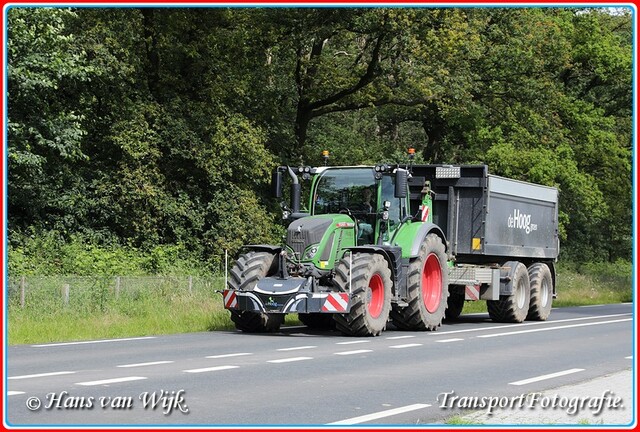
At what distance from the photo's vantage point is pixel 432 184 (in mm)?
26266

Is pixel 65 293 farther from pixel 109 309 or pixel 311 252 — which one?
pixel 311 252

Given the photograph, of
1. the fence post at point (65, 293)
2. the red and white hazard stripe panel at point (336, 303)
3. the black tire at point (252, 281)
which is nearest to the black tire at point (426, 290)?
the red and white hazard stripe panel at point (336, 303)

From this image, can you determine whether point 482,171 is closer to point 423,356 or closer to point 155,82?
point 423,356

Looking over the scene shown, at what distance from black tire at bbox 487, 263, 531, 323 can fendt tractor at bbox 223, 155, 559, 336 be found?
0.08 ft

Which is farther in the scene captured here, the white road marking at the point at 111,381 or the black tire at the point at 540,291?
the black tire at the point at 540,291

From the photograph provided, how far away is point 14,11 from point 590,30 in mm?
35265

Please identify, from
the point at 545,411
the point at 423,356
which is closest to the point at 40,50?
the point at 423,356

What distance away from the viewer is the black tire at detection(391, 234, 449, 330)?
2281 cm

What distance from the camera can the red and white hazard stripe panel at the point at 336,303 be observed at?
20672 mm

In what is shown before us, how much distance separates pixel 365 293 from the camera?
20797mm

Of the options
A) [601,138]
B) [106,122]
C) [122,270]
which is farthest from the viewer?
[601,138]

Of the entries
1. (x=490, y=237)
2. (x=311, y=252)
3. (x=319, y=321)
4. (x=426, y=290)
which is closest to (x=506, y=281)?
(x=490, y=237)

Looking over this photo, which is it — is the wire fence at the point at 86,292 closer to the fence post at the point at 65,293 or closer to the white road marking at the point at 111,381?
the fence post at the point at 65,293

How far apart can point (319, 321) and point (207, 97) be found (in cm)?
1453
